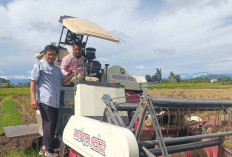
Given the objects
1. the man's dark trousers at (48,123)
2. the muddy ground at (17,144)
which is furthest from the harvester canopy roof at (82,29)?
the muddy ground at (17,144)

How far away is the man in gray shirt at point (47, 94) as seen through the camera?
3385mm

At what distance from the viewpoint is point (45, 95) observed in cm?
343

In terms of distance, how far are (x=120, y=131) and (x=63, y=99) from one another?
2271 mm

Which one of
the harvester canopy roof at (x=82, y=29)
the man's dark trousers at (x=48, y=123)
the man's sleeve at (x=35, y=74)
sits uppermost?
the harvester canopy roof at (x=82, y=29)

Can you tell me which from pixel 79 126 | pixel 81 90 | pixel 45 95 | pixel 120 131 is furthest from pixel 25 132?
pixel 120 131

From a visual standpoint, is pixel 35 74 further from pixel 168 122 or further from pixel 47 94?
pixel 168 122

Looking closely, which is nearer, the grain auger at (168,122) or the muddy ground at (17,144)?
the grain auger at (168,122)

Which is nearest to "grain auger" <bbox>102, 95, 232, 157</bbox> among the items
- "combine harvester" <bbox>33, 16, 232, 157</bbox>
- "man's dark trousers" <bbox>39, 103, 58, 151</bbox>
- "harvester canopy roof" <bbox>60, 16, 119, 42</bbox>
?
"combine harvester" <bbox>33, 16, 232, 157</bbox>

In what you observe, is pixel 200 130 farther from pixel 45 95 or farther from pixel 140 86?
pixel 45 95

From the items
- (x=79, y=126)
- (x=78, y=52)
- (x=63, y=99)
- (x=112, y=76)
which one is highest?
(x=78, y=52)

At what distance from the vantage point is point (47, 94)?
11.3 ft

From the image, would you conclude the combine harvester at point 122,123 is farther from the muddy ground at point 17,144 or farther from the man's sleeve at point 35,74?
the muddy ground at point 17,144

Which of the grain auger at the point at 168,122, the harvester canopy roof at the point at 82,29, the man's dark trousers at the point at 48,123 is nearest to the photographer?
the grain auger at the point at 168,122

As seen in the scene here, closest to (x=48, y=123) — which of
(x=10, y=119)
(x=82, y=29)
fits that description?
(x=82, y=29)
